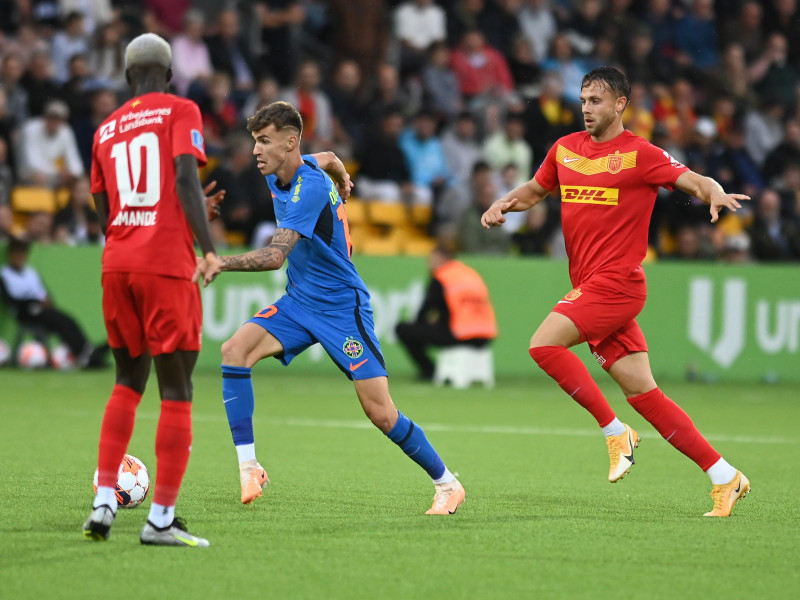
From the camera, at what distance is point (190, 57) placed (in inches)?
709

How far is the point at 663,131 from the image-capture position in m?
19.5

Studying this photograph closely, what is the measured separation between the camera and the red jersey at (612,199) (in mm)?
7055

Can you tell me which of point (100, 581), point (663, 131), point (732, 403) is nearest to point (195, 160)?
point (100, 581)

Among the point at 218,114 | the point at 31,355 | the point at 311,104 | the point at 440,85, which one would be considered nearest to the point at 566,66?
the point at 440,85

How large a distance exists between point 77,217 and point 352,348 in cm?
1036

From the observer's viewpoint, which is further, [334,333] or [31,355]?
[31,355]

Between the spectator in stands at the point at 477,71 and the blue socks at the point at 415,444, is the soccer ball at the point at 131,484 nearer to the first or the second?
the blue socks at the point at 415,444

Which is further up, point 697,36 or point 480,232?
point 697,36

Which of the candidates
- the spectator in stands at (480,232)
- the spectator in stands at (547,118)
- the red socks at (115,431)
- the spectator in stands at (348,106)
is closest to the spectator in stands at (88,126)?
the spectator in stands at (348,106)

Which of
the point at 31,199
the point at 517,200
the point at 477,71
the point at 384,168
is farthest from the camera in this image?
the point at 477,71

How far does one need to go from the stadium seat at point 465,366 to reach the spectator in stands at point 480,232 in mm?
2420

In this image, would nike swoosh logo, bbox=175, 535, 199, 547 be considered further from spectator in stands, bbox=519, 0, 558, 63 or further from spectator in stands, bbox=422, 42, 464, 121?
spectator in stands, bbox=519, 0, 558, 63

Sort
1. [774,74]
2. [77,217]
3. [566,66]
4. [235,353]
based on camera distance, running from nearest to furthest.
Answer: [235,353] < [77,217] < [566,66] < [774,74]

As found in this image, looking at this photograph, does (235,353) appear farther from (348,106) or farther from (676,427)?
(348,106)
